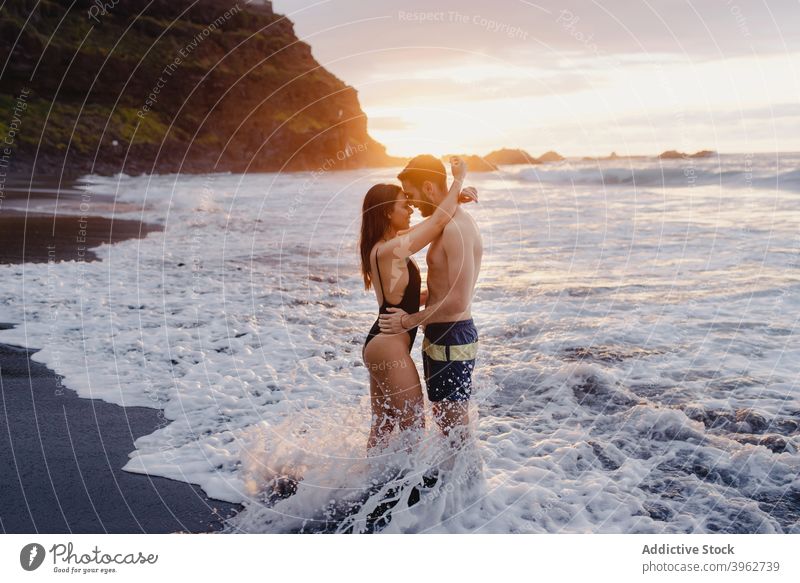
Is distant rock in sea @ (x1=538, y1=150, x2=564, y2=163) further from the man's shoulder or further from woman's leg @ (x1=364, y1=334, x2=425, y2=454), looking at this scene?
woman's leg @ (x1=364, y1=334, x2=425, y2=454)

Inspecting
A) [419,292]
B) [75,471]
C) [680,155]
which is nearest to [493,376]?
[419,292]

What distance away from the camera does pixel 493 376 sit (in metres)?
8.23

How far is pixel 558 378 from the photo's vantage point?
8078 mm

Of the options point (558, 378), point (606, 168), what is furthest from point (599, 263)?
point (606, 168)

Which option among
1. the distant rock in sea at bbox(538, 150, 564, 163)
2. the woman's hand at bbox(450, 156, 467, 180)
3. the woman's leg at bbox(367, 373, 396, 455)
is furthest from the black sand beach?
the distant rock in sea at bbox(538, 150, 564, 163)

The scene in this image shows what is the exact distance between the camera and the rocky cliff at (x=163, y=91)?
66.2 metres

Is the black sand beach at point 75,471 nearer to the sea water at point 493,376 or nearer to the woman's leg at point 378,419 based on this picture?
the sea water at point 493,376

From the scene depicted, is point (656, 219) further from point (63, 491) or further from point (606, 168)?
point (606, 168)

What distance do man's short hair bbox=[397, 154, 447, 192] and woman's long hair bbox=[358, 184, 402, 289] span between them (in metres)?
0.14

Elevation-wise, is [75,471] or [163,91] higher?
[163,91]

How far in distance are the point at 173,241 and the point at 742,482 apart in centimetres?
1582

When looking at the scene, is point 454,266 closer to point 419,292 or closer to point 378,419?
point 419,292

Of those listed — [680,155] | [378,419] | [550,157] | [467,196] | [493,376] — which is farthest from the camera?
[550,157]

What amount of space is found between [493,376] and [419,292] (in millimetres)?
3490
